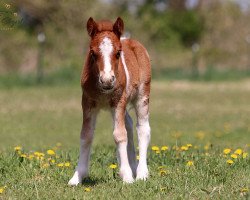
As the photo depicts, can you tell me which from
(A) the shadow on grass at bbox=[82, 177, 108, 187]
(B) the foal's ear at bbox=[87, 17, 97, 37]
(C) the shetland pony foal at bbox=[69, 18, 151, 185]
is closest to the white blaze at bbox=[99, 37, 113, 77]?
(C) the shetland pony foal at bbox=[69, 18, 151, 185]

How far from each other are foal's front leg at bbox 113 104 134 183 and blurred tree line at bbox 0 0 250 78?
543 inches

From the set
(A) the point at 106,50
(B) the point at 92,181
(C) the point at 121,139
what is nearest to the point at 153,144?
(B) the point at 92,181

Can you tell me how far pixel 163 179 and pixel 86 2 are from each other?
81.9 ft

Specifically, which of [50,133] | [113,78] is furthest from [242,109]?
[113,78]

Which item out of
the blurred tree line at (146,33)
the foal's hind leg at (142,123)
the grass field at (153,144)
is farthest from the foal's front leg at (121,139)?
the blurred tree line at (146,33)

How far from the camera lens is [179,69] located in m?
30.7

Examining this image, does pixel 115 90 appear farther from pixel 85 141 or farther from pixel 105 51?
pixel 85 141

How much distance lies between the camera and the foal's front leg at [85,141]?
23.1 ft

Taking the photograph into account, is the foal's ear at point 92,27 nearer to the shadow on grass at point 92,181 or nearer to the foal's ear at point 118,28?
the foal's ear at point 118,28

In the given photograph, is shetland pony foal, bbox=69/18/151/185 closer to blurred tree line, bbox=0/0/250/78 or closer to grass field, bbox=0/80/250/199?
grass field, bbox=0/80/250/199

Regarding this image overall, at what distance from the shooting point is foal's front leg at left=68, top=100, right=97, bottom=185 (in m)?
7.05

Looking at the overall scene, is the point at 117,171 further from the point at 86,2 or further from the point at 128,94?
the point at 86,2

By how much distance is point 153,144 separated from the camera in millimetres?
12164

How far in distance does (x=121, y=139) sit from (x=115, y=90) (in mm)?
504
